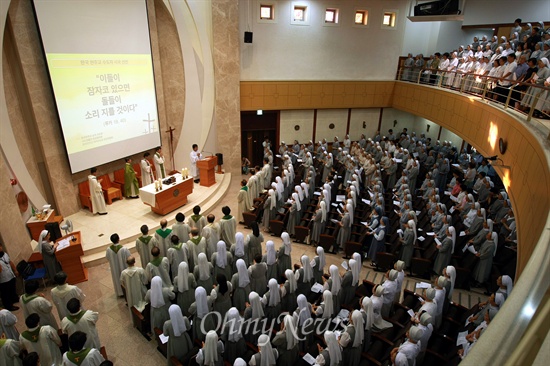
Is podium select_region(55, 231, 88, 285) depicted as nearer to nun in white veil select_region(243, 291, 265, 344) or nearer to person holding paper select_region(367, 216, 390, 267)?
nun in white veil select_region(243, 291, 265, 344)

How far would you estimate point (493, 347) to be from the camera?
5.08 ft

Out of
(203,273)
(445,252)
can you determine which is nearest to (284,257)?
(203,273)

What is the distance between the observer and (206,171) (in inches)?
509

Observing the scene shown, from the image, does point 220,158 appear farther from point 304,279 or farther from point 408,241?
point 304,279

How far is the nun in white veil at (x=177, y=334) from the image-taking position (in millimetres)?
5188

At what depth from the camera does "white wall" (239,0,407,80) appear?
1535 cm

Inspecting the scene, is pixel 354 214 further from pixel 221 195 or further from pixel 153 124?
pixel 153 124

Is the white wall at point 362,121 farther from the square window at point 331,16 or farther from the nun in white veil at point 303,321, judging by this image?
the nun in white veil at point 303,321

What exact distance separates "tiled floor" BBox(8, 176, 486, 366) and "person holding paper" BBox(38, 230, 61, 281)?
52 cm

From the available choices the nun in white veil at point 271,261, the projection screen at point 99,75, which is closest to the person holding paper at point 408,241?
the nun in white veil at point 271,261

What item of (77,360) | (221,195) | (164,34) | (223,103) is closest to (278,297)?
(77,360)

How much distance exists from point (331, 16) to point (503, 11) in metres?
7.32

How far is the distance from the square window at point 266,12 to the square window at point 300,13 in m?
1.16

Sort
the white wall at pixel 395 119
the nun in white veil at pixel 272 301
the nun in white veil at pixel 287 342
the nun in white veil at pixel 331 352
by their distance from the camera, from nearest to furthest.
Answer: the nun in white veil at pixel 331 352 → the nun in white veil at pixel 287 342 → the nun in white veil at pixel 272 301 → the white wall at pixel 395 119
